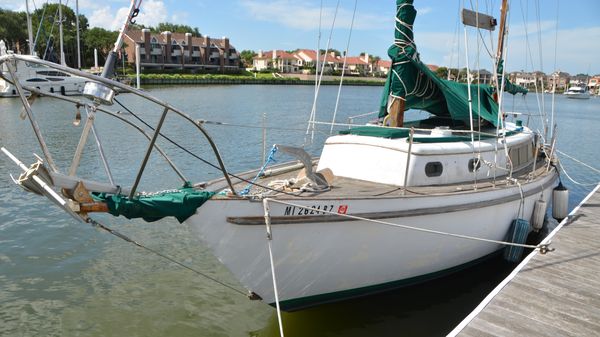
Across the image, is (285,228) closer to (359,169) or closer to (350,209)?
(350,209)

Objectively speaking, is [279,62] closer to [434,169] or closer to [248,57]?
[248,57]

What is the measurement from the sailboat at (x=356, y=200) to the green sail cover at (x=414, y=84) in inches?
1.2

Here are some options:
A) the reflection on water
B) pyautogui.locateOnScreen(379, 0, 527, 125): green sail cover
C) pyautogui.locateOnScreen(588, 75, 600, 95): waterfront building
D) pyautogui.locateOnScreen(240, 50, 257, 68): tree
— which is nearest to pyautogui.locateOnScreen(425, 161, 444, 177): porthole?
pyautogui.locateOnScreen(379, 0, 527, 125): green sail cover

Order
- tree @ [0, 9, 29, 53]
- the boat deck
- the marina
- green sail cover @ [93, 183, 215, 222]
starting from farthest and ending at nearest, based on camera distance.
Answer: tree @ [0, 9, 29, 53] < the boat deck < the marina < green sail cover @ [93, 183, 215, 222]

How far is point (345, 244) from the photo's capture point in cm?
A: 728

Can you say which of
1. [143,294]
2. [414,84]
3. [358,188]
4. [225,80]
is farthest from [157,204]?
[225,80]

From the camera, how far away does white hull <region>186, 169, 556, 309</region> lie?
21.3 ft

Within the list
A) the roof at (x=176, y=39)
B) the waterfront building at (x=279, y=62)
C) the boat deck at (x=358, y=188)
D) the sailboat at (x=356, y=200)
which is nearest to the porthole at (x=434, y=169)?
the sailboat at (x=356, y=200)

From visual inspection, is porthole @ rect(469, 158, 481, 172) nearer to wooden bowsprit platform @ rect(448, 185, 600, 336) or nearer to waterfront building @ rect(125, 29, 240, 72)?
wooden bowsprit platform @ rect(448, 185, 600, 336)

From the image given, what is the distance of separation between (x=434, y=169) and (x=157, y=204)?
557cm

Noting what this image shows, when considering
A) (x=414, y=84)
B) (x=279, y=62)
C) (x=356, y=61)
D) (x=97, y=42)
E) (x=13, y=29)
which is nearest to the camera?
(x=414, y=84)

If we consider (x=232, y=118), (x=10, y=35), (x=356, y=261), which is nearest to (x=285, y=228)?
(x=356, y=261)

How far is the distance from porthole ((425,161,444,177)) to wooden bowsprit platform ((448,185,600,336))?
7.37 ft

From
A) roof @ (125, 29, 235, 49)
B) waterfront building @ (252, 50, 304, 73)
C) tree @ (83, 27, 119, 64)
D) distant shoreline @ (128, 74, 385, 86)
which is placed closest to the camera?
distant shoreline @ (128, 74, 385, 86)
